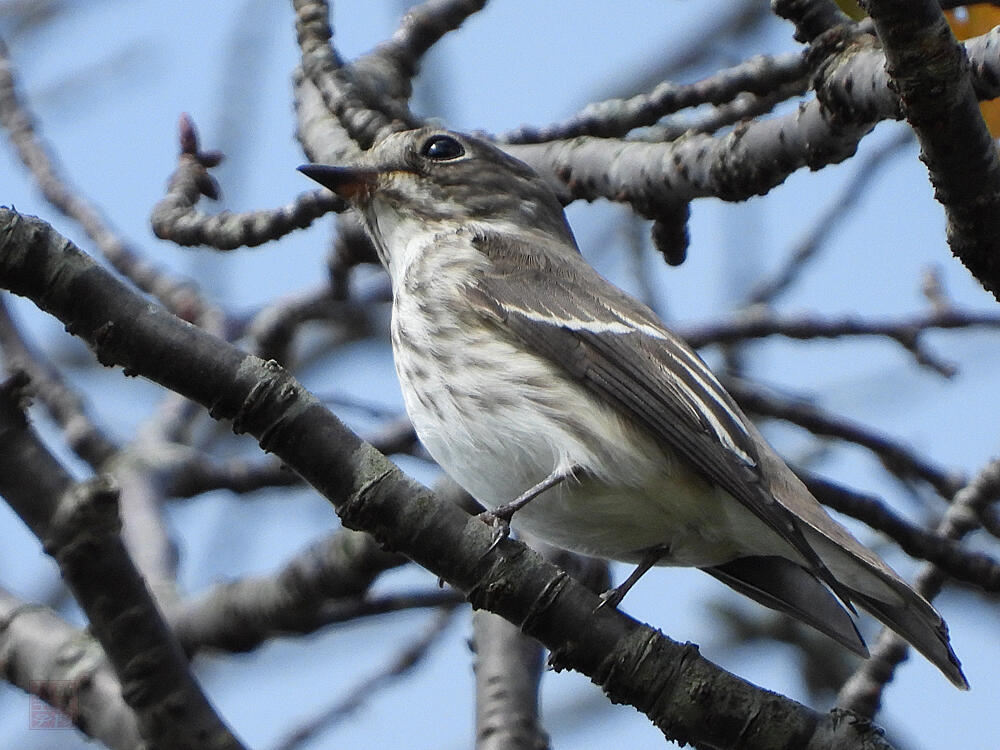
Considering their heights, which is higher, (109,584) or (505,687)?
(505,687)

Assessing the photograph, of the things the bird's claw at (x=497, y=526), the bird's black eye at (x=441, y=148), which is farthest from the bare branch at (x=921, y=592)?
the bird's black eye at (x=441, y=148)

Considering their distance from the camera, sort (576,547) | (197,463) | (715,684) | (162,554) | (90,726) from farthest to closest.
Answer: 1. (197,463)
2. (162,554)
3. (576,547)
4. (90,726)
5. (715,684)

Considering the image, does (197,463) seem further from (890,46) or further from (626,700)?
(890,46)

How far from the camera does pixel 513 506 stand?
3650mm

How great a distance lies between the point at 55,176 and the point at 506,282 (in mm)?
2234

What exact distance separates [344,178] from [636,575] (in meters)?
1.84

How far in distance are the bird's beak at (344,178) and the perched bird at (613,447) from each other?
0.01 m

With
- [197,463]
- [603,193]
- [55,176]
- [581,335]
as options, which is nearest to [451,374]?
[581,335]

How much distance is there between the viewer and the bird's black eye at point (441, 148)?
17.3 ft

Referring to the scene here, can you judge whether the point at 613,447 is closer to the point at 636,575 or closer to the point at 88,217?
the point at 636,575

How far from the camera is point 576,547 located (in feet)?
13.7

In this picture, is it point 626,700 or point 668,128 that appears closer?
point 626,700

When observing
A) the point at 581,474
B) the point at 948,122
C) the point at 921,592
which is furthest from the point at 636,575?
the point at 948,122

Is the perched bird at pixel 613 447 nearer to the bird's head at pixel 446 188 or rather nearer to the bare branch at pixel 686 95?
the bird's head at pixel 446 188
